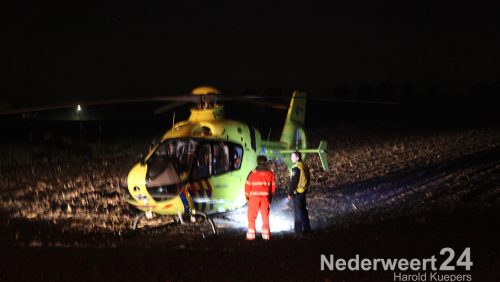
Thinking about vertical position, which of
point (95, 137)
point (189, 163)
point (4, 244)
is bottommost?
point (4, 244)

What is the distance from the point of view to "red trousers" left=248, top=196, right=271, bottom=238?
12.2 meters

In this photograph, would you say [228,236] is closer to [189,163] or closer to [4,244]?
[189,163]

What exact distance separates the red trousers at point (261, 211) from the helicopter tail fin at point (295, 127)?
21.9 feet

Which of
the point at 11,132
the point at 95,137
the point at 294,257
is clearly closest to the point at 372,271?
the point at 294,257

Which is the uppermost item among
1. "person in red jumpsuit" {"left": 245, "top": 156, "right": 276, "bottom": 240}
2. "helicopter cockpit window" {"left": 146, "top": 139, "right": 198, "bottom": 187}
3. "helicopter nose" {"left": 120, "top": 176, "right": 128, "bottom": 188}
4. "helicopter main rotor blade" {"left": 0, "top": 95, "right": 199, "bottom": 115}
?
"helicopter main rotor blade" {"left": 0, "top": 95, "right": 199, "bottom": 115}

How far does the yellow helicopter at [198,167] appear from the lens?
44.0 feet

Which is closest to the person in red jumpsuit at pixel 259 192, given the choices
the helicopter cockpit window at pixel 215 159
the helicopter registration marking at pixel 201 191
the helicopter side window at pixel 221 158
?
the helicopter registration marking at pixel 201 191

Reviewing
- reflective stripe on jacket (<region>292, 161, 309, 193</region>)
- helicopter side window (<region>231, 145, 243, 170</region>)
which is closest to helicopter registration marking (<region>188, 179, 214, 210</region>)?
helicopter side window (<region>231, 145, 243, 170</region>)

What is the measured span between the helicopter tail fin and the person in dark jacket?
240 inches

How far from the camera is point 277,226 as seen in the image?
13.8 m

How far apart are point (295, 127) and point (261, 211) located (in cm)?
775

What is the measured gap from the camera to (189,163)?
1392 centimetres

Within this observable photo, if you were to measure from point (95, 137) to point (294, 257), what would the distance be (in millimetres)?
34378

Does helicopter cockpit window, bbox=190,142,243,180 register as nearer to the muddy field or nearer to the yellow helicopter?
the yellow helicopter
